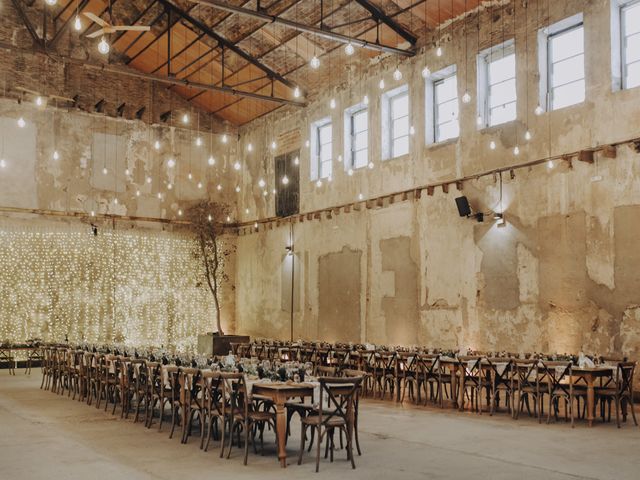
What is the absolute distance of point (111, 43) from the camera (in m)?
18.2

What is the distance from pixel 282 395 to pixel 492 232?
6.99 metres

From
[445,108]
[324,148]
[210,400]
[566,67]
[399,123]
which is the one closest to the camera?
[210,400]

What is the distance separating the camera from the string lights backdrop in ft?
55.3

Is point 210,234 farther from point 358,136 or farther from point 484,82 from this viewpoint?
point 484,82

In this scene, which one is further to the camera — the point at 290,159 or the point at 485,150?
the point at 290,159

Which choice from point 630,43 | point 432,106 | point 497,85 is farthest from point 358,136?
point 630,43

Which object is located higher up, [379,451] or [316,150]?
[316,150]

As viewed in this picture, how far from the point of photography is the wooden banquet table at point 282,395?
20.1 ft

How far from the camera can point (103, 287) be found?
18.0m

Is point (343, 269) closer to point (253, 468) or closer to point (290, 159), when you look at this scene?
point (290, 159)

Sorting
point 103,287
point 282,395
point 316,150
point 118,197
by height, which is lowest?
point 282,395

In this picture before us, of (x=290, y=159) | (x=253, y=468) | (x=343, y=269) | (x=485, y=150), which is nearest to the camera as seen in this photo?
(x=253, y=468)

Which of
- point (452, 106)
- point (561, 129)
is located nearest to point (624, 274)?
point (561, 129)

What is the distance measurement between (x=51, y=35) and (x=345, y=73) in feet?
26.1
